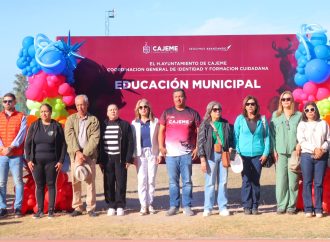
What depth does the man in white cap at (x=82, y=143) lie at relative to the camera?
7668 millimetres

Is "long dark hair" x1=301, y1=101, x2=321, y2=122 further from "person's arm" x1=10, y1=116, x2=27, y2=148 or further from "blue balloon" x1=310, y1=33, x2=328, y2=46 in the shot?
"person's arm" x1=10, y1=116, x2=27, y2=148

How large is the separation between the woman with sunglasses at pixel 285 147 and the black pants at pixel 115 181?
2.47m

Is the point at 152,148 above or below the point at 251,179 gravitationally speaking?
above

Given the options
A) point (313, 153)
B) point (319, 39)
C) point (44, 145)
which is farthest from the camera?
point (319, 39)

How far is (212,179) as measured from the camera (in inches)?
306

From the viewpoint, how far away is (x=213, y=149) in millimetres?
7734

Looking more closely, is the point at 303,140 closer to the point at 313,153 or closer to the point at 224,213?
the point at 313,153

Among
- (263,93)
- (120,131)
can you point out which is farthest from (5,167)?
(263,93)

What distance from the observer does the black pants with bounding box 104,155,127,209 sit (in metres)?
7.84

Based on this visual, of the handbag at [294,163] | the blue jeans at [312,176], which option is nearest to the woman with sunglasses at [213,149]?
the handbag at [294,163]

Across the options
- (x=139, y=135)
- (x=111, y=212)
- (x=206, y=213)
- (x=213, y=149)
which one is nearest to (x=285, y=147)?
(x=213, y=149)

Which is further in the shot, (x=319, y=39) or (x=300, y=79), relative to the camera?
(x=300, y=79)

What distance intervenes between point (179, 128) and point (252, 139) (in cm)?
117

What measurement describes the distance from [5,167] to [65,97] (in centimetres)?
154
